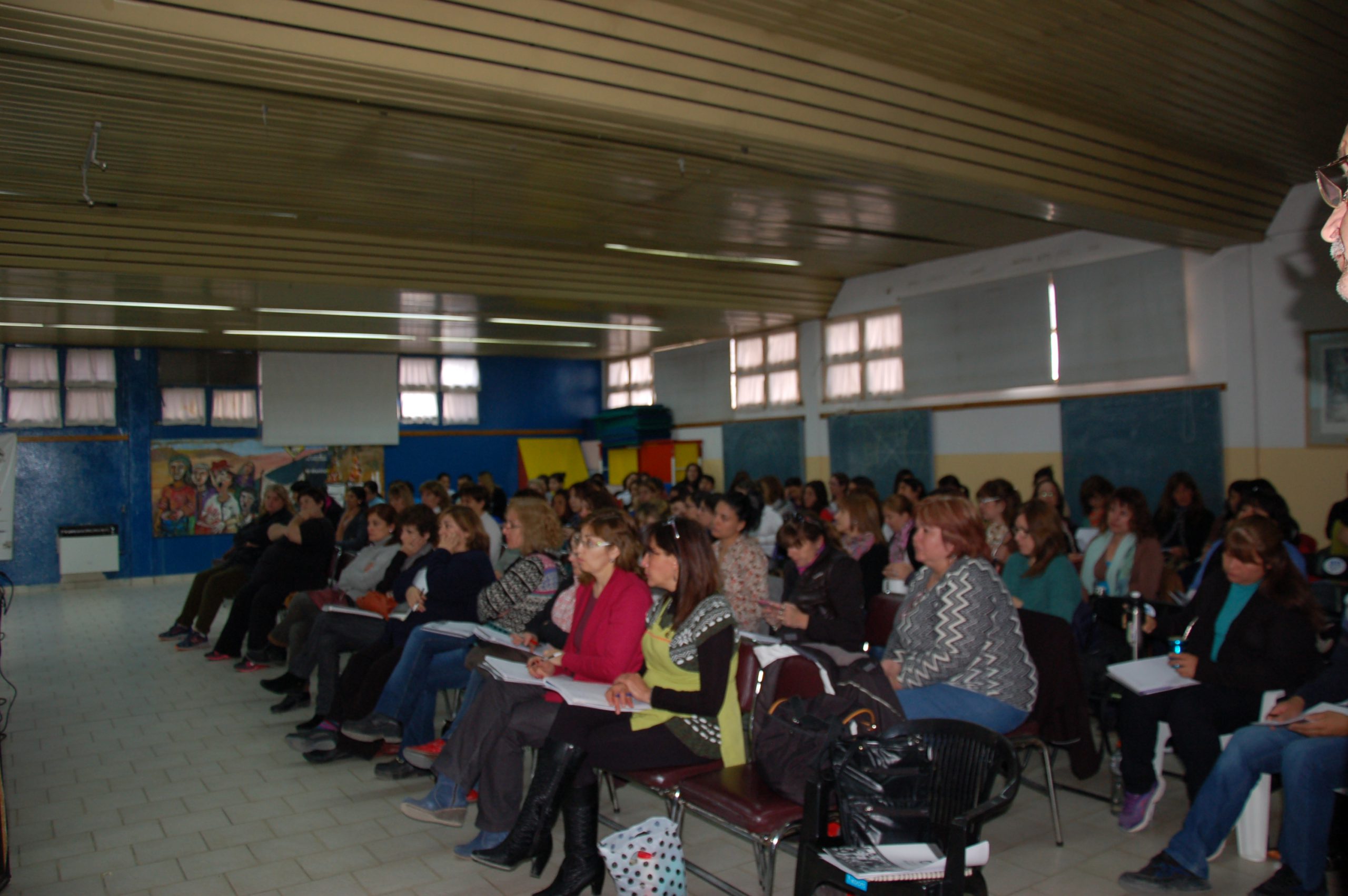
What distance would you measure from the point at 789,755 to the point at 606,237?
714cm

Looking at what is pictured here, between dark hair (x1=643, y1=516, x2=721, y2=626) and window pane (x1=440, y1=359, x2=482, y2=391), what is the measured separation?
14.2 metres

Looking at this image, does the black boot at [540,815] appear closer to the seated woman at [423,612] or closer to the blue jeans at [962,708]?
the blue jeans at [962,708]

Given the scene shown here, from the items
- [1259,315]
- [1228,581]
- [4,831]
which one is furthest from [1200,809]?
[1259,315]

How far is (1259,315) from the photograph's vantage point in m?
8.27

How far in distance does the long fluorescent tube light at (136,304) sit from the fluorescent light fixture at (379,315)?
1.54 feet

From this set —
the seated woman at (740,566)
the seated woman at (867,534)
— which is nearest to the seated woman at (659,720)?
the seated woman at (740,566)

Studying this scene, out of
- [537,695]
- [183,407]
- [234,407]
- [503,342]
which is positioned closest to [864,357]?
[503,342]

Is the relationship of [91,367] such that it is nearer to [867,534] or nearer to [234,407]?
[234,407]

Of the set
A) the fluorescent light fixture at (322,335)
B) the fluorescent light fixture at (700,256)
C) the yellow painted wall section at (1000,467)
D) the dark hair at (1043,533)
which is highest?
the fluorescent light fixture at (700,256)

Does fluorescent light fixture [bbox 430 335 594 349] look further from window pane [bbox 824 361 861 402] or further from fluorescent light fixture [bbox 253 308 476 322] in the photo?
window pane [bbox 824 361 861 402]

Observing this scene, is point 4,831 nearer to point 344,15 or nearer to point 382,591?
point 382,591

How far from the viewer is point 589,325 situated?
43.5 ft

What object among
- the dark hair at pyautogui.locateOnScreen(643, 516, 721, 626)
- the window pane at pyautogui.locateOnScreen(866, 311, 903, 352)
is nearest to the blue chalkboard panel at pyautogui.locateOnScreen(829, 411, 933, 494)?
the window pane at pyautogui.locateOnScreen(866, 311, 903, 352)

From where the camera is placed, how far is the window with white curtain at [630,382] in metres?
17.5
